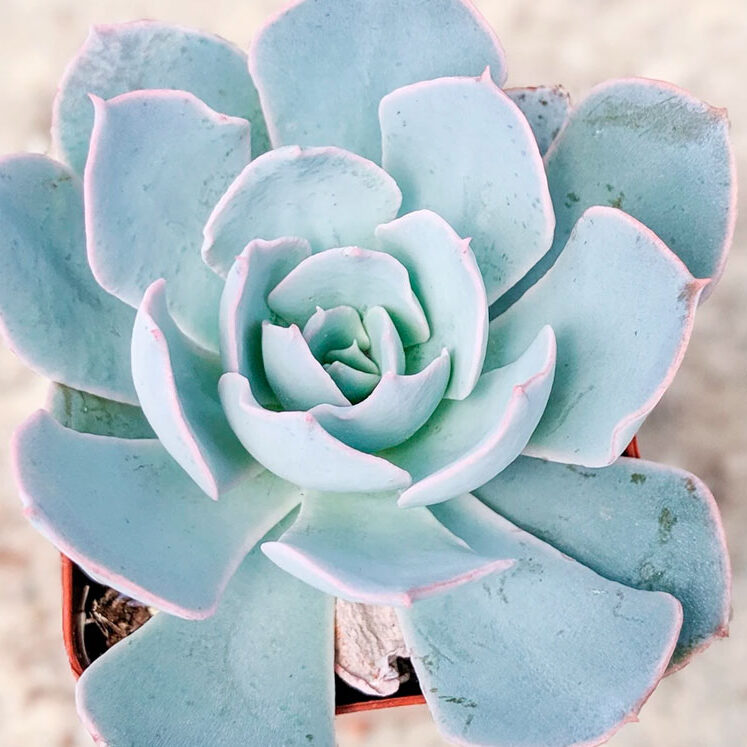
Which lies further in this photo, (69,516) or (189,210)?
(189,210)

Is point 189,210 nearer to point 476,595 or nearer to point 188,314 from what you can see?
point 188,314

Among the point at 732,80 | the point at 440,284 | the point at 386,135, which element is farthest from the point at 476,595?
the point at 732,80

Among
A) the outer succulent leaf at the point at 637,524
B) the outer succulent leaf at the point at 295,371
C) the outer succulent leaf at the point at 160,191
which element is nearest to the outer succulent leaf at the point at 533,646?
the outer succulent leaf at the point at 637,524

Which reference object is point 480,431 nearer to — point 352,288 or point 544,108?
point 352,288

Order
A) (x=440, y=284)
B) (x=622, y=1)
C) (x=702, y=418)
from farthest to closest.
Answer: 1. (x=622, y=1)
2. (x=702, y=418)
3. (x=440, y=284)

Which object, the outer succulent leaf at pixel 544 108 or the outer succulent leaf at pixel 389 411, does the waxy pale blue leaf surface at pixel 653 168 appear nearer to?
the outer succulent leaf at pixel 544 108

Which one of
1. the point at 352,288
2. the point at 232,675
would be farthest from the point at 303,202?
the point at 232,675

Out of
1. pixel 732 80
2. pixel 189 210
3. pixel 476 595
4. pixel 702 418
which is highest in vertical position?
pixel 189 210

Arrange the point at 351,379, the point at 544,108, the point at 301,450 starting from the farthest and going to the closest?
the point at 544,108 → the point at 351,379 → the point at 301,450
